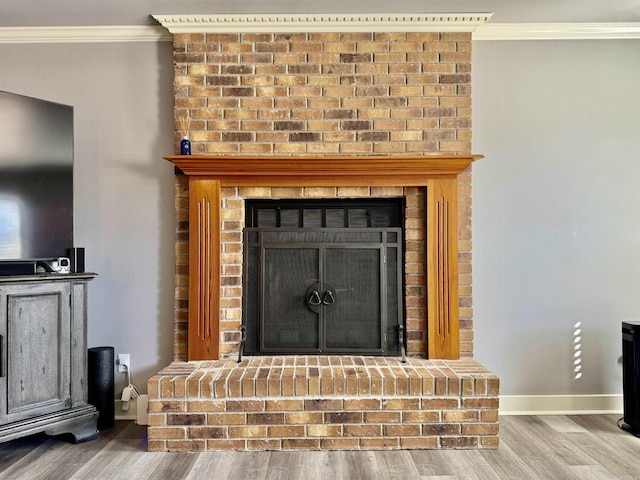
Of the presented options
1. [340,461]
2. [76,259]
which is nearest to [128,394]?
[76,259]

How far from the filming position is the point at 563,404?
9.18ft

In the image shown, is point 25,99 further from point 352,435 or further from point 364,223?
point 352,435

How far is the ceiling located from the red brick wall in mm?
164

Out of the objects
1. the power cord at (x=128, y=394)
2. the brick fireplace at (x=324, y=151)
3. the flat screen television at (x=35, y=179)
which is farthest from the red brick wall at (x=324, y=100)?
the flat screen television at (x=35, y=179)

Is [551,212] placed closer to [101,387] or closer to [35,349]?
[101,387]

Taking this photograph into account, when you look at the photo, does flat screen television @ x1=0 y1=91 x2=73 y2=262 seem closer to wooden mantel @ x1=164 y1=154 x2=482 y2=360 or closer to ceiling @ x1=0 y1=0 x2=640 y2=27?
ceiling @ x1=0 y1=0 x2=640 y2=27

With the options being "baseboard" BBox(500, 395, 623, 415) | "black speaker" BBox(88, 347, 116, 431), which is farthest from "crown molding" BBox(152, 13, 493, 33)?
"baseboard" BBox(500, 395, 623, 415)

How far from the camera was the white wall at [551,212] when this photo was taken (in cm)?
281

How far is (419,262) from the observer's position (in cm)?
274

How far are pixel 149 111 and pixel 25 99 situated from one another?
62cm

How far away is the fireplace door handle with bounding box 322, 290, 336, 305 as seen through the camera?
2.76 metres

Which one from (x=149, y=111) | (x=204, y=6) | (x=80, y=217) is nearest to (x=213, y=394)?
(x=80, y=217)

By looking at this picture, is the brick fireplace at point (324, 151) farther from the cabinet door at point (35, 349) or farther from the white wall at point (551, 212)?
the cabinet door at point (35, 349)

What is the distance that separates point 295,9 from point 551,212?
1829mm
